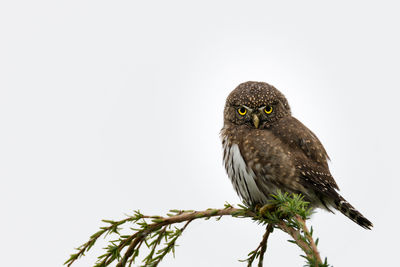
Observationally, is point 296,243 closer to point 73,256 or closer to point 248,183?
point 73,256

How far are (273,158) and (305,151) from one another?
1.17ft

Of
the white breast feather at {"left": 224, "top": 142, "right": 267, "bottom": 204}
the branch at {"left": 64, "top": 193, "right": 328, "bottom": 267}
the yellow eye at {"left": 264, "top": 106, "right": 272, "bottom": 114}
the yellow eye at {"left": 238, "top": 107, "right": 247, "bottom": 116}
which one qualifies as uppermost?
the yellow eye at {"left": 264, "top": 106, "right": 272, "bottom": 114}

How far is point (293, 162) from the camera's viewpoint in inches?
144

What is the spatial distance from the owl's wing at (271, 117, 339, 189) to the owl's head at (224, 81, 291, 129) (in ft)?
0.52

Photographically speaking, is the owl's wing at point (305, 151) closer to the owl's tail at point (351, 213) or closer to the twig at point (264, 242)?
the owl's tail at point (351, 213)

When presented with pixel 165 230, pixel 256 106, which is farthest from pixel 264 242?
pixel 256 106

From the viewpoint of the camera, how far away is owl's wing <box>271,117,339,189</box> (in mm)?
3660

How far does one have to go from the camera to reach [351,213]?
137 inches

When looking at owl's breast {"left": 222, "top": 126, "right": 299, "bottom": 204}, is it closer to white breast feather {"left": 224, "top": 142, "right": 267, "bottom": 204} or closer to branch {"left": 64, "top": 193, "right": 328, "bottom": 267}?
white breast feather {"left": 224, "top": 142, "right": 267, "bottom": 204}

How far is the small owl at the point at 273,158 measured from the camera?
3596 mm

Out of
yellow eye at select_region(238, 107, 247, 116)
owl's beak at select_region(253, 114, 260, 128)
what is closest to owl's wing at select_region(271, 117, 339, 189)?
owl's beak at select_region(253, 114, 260, 128)

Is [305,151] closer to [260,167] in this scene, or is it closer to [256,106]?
[260,167]

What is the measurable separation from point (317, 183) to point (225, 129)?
1.01m

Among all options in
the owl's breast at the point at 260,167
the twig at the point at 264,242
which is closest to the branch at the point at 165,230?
the twig at the point at 264,242
